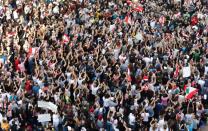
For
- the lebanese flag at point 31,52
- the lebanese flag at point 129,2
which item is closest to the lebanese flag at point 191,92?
the lebanese flag at point 31,52

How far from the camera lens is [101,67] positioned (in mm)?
19688

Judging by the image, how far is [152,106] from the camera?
17469mm

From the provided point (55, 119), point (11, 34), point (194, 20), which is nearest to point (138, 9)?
point (194, 20)

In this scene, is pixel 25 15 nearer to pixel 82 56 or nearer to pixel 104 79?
pixel 82 56

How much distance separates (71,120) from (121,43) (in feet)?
20.8

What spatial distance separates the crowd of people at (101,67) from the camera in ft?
55.5

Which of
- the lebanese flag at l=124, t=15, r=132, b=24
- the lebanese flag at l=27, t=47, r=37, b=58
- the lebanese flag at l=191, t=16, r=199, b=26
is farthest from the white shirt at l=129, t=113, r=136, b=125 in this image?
the lebanese flag at l=191, t=16, r=199, b=26

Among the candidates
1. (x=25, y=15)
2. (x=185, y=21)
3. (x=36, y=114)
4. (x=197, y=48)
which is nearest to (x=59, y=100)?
(x=36, y=114)

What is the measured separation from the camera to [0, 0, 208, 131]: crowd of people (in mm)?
16922

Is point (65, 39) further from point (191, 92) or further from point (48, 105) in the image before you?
point (191, 92)

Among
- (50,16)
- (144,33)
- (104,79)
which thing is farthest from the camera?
(50,16)

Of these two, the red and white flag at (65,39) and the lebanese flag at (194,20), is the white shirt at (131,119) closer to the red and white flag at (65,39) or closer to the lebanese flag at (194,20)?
the red and white flag at (65,39)

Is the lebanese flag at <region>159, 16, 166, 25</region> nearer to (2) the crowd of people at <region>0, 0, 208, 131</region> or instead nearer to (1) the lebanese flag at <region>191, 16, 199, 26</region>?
(2) the crowd of people at <region>0, 0, 208, 131</region>

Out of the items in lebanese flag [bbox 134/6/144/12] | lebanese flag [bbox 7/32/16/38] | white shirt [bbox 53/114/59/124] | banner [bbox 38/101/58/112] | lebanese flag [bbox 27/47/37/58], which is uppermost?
lebanese flag [bbox 7/32/16/38]
